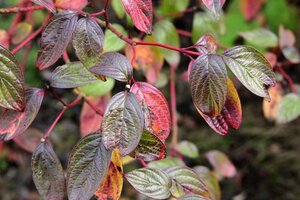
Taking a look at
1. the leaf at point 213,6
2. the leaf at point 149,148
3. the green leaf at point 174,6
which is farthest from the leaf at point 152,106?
the green leaf at point 174,6

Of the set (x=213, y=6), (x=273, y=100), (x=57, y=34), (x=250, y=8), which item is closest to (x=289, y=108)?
(x=273, y=100)

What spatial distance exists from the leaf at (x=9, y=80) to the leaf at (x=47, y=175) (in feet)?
0.44

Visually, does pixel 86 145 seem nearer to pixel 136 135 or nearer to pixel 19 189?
pixel 136 135

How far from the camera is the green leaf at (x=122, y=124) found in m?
0.69

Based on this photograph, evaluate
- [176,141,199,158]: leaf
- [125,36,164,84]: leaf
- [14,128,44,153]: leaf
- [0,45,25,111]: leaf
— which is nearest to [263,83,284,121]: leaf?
[176,141,199,158]: leaf

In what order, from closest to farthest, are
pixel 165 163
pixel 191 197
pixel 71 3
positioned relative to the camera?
pixel 191 197, pixel 71 3, pixel 165 163

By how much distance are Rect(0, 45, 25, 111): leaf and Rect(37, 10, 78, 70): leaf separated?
0.07 m

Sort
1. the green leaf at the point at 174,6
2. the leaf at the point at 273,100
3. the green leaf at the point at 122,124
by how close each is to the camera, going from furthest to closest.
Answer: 1. the green leaf at the point at 174,6
2. the leaf at the point at 273,100
3. the green leaf at the point at 122,124

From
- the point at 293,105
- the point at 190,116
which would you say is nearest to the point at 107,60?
the point at 293,105

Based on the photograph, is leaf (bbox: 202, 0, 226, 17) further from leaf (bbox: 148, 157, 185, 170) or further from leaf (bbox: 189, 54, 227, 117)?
leaf (bbox: 148, 157, 185, 170)

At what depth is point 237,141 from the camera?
Result: 2299mm

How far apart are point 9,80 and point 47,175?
0.60ft

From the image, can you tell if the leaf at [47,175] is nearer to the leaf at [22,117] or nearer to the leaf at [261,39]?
the leaf at [22,117]

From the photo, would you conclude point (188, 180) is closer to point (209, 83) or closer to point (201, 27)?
point (209, 83)
